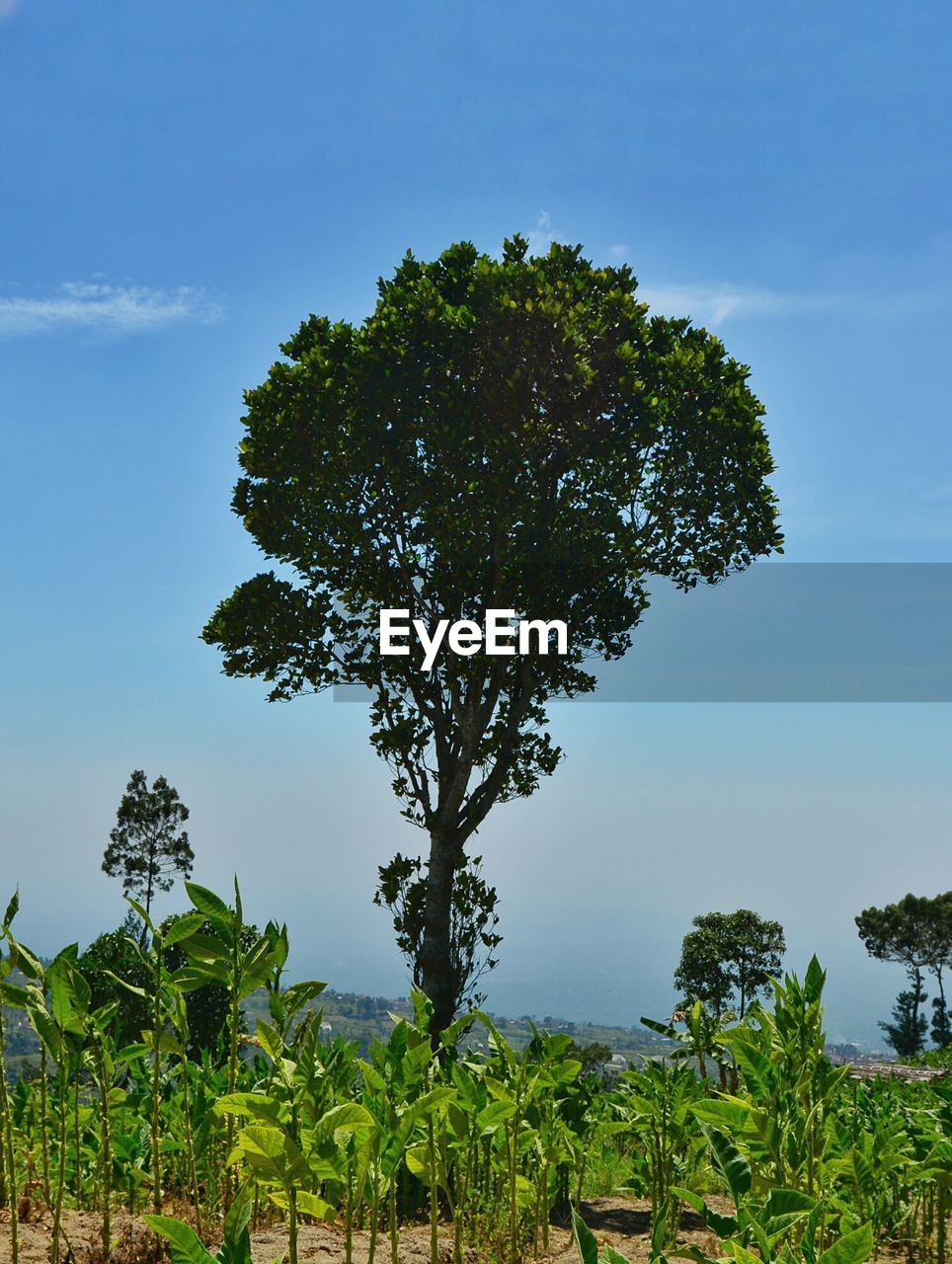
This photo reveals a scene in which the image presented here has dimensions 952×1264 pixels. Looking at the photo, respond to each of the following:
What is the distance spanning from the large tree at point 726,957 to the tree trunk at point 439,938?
25.4 meters

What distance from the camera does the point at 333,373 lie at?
→ 14.2 metres

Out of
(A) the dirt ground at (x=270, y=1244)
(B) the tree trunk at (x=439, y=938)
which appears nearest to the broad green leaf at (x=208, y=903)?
(A) the dirt ground at (x=270, y=1244)

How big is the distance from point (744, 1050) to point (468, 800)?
37.0 ft

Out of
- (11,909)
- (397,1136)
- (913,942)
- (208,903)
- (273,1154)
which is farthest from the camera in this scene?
(913,942)

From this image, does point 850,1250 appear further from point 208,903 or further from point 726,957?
point 726,957

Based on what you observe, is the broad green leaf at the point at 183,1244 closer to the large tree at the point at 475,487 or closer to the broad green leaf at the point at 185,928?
the broad green leaf at the point at 185,928

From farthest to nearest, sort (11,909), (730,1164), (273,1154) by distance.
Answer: (11,909) → (273,1154) → (730,1164)

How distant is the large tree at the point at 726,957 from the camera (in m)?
37.7

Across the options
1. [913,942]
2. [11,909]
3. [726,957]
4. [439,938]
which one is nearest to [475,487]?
[439,938]

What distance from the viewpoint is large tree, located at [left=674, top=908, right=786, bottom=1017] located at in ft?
124

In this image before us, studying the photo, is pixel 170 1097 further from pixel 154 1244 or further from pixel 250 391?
pixel 250 391

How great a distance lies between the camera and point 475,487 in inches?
543

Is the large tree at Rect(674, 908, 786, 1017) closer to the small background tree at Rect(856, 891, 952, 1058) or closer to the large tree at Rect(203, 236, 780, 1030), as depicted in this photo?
the small background tree at Rect(856, 891, 952, 1058)

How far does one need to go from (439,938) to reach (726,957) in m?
28.0
